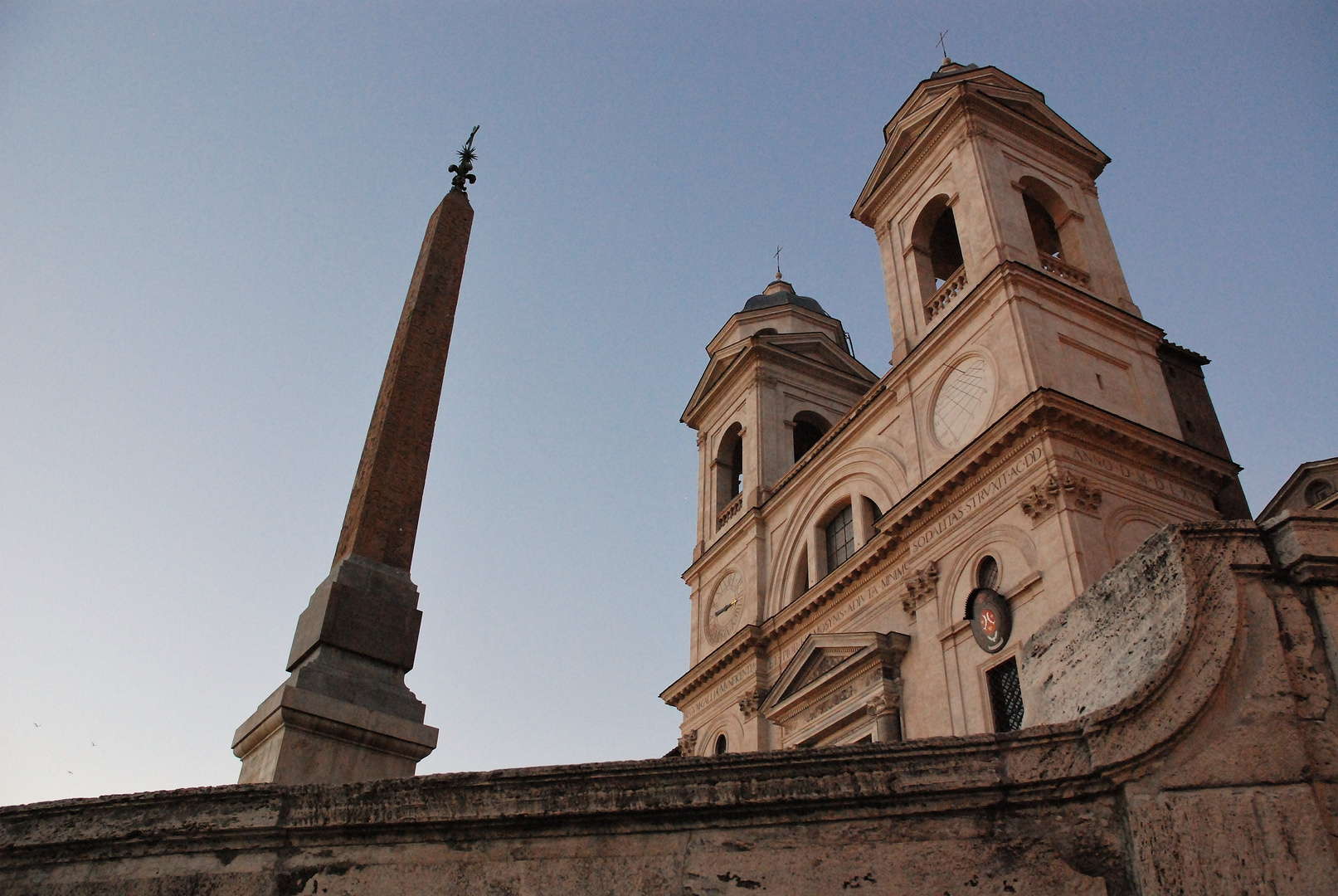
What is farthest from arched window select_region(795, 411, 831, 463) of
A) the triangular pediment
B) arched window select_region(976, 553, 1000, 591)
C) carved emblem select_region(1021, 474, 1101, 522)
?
carved emblem select_region(1021, 474, 1101, 522)

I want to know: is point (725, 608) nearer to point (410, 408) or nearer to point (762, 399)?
point (762, 399)

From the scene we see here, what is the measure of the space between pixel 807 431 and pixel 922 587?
9977mm

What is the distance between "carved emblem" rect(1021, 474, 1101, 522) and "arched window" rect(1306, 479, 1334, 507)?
18.3 ft

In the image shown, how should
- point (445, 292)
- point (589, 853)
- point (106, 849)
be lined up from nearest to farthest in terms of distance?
1. point (589, 853)
2. point (106, 849)
3. point (445, 292)

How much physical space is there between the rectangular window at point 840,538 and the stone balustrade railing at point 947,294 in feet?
13.7

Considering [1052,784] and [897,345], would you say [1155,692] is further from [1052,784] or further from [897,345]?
[897,345]

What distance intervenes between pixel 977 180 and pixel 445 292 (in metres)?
13.4

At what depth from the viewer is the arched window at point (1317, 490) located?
57.3 ft

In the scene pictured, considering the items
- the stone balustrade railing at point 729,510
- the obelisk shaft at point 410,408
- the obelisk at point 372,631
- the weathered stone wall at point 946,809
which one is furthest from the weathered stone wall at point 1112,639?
the stone balustrade railing at point 729,510

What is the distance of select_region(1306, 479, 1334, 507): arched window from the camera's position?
1745 cm

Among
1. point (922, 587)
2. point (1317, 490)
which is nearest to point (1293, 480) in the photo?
point (1317, 490)

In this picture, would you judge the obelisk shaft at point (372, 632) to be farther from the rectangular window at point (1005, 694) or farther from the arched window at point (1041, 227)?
the arched window at point (1041, 227)

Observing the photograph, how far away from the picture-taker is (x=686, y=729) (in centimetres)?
2275

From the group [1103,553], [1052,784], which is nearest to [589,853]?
[1052,784]
